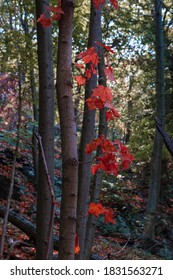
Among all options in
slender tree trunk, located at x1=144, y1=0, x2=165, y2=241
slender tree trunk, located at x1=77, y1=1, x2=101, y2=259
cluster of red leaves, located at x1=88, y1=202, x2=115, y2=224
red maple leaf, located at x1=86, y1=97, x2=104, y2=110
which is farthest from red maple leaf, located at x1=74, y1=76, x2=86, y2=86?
slender tree trunk, located at x1=144, y1=0, x2=165, y2=241

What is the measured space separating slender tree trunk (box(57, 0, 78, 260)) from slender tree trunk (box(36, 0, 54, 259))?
5.43ft

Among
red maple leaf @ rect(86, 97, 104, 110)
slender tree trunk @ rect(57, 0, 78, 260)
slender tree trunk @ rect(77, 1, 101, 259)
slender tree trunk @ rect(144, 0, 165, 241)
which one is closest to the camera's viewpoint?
slender tree trunk @ rect(57, 0, 78, 260)

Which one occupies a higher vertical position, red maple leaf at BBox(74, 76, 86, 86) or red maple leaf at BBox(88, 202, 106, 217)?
red maple leaf at BBox(74, 76, 86, 86)

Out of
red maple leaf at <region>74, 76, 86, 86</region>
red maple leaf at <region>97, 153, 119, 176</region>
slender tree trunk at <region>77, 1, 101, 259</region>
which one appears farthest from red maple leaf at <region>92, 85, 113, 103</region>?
slender tree trunk at <region>77, 1, 101, 259</region>

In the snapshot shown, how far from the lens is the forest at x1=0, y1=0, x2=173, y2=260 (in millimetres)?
1574

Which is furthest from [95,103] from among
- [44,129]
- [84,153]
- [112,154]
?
[84,153]

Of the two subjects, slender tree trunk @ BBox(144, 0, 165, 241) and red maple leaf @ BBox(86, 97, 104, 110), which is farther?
slender tree trunk @ BBox(144, 0, 165, 241)

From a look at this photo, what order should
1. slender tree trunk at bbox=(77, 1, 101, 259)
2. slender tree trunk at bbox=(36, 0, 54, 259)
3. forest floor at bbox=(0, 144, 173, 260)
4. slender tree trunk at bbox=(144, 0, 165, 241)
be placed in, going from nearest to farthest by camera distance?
slender tree trunk at bbox=(36, 0, 54, 259) < slender tree trunk at bbox=(77, 1, 101, 259) < forest floor at bbox=(0, 144, 173, 260) < slender tree trunk at bbox=(144, 0, 165, 241)

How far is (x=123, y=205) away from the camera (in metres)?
12.1

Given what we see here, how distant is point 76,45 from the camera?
999 cm

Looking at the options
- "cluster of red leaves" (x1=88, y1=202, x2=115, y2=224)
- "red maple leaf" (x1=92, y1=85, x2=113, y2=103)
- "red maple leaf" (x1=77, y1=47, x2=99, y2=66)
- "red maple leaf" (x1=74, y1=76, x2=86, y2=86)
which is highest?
"red maple leaf" (x1=77, y1=47, x2=99, y2=66)

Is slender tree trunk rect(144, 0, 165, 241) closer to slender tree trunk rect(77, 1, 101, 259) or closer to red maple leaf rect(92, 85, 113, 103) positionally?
slender tree trunk rect(77, 1, 101, 259)

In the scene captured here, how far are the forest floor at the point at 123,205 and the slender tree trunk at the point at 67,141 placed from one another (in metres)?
5.14
